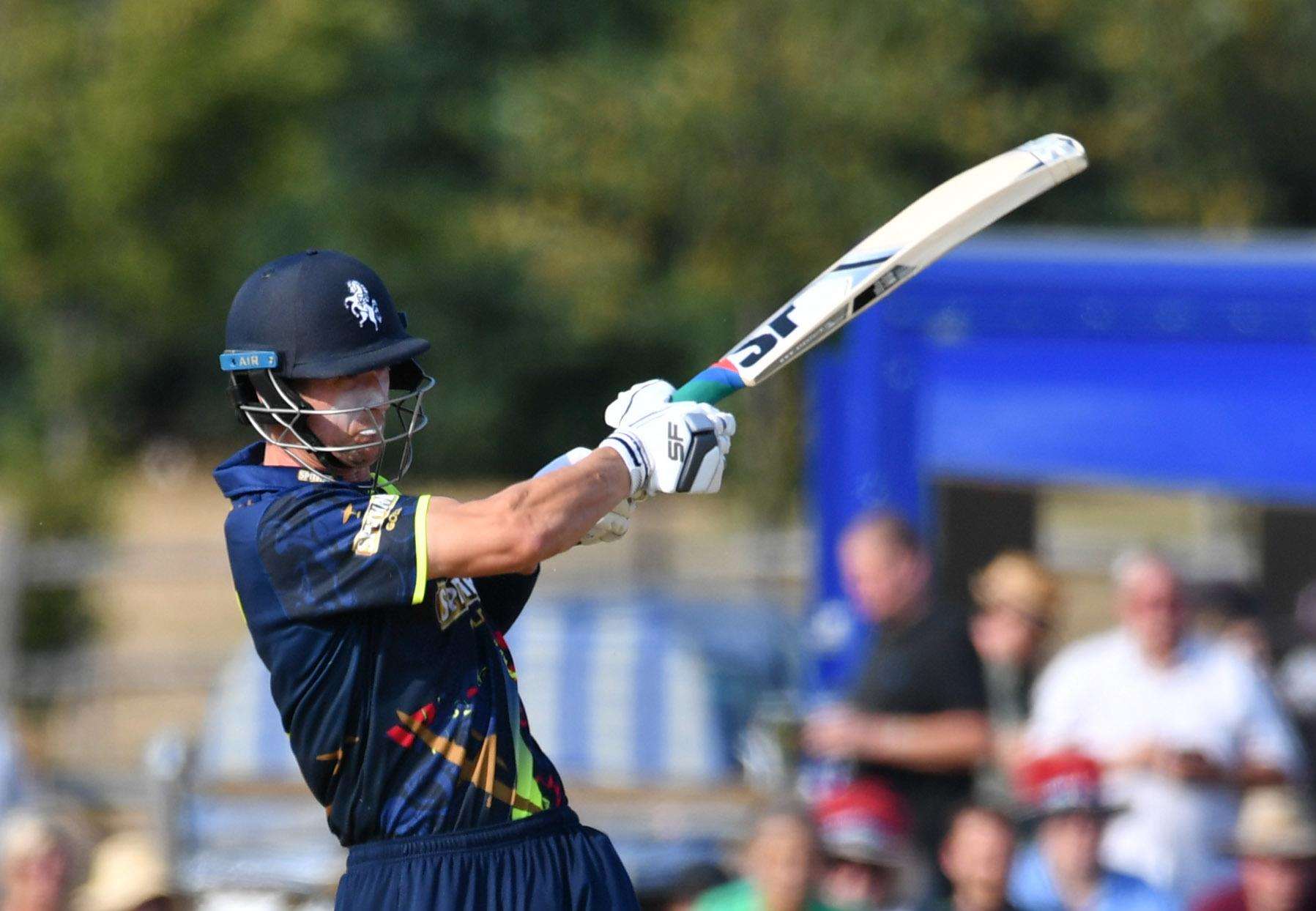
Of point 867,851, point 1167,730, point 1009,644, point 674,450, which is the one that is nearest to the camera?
point 674,450

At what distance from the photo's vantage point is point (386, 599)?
2832mm

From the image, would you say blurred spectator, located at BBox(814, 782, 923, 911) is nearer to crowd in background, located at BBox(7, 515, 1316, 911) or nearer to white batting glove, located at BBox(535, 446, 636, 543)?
crowd in background, located at BBox(7, 515, 1316, 911)

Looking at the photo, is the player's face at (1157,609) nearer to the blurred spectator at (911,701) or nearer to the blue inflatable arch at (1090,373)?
the blurred spectator at (911,701)

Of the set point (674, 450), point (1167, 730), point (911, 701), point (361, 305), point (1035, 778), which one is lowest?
point (1035, 778)

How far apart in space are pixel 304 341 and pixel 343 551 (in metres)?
0.35

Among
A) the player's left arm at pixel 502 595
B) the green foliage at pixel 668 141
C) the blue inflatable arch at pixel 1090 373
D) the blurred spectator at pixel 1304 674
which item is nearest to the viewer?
the player's left arm at pixel 502 595

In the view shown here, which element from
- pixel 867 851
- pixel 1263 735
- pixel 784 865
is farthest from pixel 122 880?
pixel 1263 735

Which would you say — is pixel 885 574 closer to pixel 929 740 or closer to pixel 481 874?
pixel 929 740

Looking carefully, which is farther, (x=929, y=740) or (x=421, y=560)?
(x=929, y=740)

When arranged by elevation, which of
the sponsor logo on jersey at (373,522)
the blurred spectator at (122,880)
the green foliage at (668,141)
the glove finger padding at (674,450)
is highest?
the green foliage at (668,141)

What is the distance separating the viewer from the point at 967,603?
7512 millimetres

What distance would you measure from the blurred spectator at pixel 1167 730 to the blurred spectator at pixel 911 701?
14.4 inches

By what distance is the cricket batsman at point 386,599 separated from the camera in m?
2.85

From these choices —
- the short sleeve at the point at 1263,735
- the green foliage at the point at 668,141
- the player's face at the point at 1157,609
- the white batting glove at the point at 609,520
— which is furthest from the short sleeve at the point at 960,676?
the green foliage at the point at 668,141
